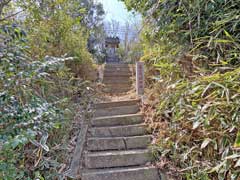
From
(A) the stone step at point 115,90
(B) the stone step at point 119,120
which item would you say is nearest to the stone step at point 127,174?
(B) the stone step at point 119,120

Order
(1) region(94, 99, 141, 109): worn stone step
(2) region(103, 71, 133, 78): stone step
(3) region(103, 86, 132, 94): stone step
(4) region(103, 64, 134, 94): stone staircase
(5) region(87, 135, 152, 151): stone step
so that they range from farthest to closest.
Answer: (2) region(103, 71, 133, 78): stone step → (4) region(103, 64, 134, 94): stone staircase → (3) region(103, 86, 132, 94): stone step → (1) region(94, 99, 141, 109): worn stone step → (5) region(87, 135, 152, 151): stone step

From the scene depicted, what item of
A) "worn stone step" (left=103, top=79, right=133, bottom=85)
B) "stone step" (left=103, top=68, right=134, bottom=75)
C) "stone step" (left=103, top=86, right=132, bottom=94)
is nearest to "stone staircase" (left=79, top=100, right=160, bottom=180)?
"stone step" (left=103, top=86, right=132, bottom=94)

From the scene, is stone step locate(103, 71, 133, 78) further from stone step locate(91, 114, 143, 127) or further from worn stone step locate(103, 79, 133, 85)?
stone step locate(91, 114, 143, 127)

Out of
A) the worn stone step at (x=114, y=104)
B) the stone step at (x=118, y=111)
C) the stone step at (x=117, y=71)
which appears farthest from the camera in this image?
the stone step at (x=117, y=71)

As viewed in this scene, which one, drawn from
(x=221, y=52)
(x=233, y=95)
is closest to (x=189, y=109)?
(x=233, y=95)

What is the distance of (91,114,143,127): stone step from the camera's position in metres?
3.28

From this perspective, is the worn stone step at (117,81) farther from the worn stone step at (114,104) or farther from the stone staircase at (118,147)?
the stone staircase at (118,147)

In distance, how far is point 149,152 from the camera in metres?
2.66

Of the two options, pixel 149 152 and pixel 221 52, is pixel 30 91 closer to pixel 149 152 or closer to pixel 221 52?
pixel 149 152

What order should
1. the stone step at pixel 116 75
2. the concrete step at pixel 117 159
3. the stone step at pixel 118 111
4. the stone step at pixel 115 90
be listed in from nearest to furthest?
the concrete step at pixel 117 159 < the stone step at pixel 118 111 < the stone step at pixel 115 90 < the stone step at pixel 116 75

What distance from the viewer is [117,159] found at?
2.63 m

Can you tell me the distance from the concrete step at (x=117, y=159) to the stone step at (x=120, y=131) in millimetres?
425

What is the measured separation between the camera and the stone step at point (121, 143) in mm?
2855

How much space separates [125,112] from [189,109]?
1429mm
